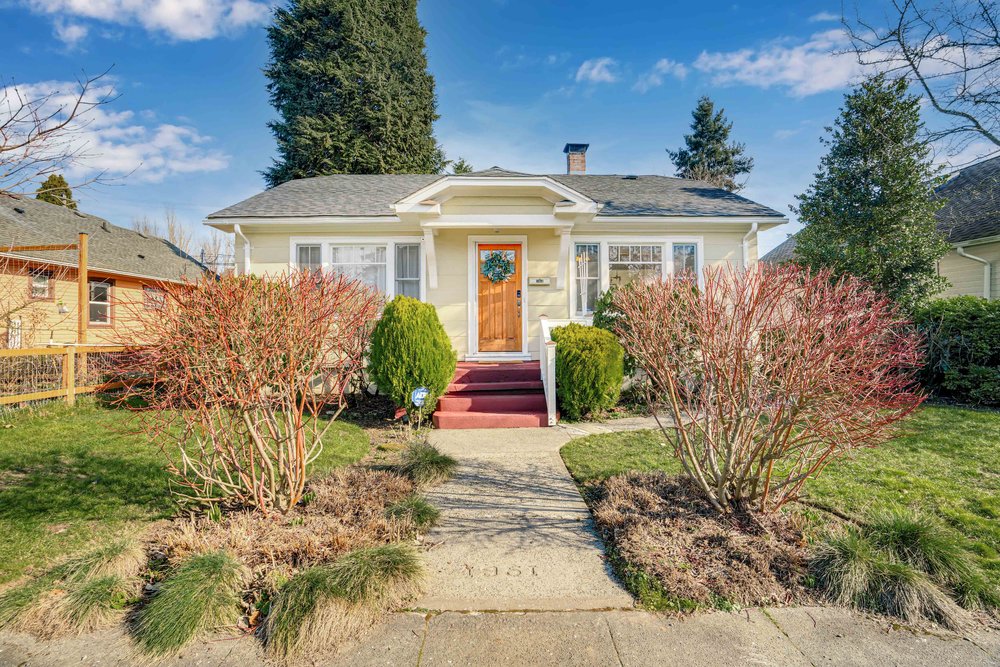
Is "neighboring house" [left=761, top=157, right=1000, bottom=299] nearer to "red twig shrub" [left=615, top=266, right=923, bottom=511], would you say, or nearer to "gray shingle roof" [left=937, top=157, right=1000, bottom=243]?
"gray shingle roof" [left=937, top=157, right=1000, bottom=243]

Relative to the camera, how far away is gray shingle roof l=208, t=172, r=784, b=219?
364 inches

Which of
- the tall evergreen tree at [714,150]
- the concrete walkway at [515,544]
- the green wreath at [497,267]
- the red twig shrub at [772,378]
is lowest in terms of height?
the concrete walkway at [515,544]

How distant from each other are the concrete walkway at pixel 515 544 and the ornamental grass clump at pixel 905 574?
1.30 m

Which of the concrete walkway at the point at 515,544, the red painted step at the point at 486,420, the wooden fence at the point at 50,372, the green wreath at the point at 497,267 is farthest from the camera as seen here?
the green wreath at the point at 497,267

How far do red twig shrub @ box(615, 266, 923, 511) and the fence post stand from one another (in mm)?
9325

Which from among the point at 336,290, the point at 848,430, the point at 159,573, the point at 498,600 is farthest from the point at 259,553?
the point at 848,430

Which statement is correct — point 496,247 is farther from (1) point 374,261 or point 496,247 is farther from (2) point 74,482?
(2) point 74,482

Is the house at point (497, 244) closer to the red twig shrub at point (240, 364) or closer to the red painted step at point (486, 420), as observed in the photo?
the red painted step at point (486, 420)

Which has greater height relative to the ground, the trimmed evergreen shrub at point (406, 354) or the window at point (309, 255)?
the window at point (309, 255)

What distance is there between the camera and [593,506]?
3863mm

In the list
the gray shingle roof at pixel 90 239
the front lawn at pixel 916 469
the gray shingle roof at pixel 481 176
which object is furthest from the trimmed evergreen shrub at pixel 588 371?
the gray shingle roof at pixel 90 239

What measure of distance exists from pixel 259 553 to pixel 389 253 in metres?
7.29

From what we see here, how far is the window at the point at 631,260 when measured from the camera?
32.1 feet

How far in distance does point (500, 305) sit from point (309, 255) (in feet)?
13.7
